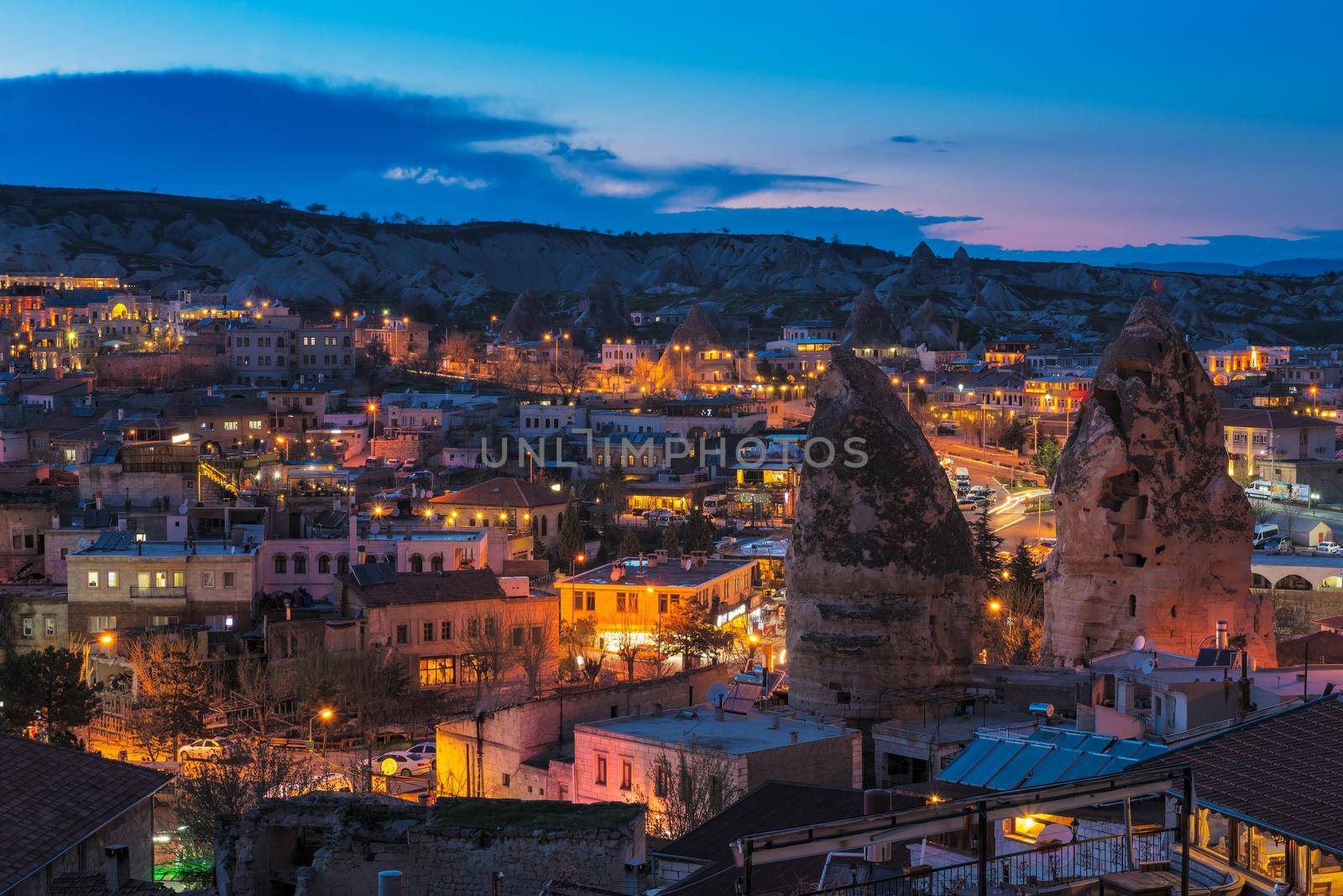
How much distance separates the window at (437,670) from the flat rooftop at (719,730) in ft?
47.5

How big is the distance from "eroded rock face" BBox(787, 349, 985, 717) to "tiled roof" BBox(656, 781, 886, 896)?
763 cm

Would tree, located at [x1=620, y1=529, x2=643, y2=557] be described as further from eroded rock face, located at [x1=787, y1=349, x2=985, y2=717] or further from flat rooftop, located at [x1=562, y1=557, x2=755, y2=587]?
eroded rock face, located at [x1=787, y1=349, x2=985, y2=717]

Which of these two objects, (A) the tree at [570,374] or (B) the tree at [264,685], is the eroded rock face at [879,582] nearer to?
(B) the tree at [264,685]

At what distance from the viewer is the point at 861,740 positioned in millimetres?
25062

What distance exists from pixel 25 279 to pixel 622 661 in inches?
4596

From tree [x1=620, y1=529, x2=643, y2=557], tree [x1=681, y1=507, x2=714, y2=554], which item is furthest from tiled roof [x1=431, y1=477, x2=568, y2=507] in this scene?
tree [x1=681, y1=507, x2=714, y2=554]

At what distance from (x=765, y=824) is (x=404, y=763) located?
13.6m

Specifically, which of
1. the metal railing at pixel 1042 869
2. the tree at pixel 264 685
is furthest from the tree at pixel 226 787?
A: the metal railing at pixel 1042 869

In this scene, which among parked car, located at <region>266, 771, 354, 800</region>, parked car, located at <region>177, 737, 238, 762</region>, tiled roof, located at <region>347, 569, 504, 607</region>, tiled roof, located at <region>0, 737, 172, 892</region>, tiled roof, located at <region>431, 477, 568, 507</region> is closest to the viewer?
tiled roof, located at <region>0, 737, 172, 892</region>

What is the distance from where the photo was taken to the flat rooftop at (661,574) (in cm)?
4584

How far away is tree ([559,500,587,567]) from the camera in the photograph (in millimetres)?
55781

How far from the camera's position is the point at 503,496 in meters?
59.6

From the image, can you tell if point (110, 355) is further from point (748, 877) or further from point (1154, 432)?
point (748, 877)

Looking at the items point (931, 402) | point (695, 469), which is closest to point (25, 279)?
point (931, 402)
